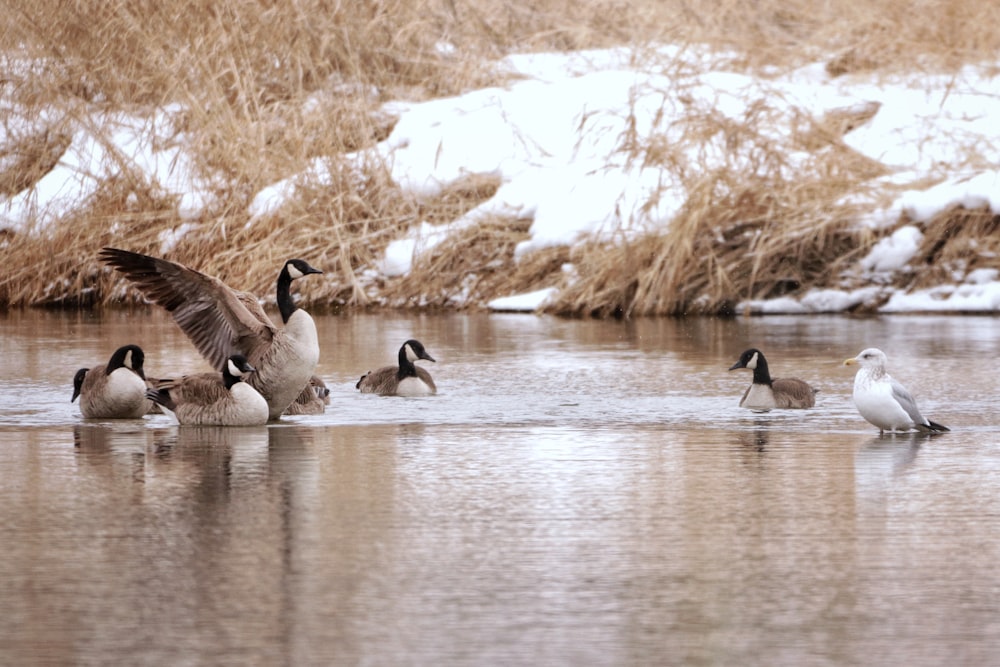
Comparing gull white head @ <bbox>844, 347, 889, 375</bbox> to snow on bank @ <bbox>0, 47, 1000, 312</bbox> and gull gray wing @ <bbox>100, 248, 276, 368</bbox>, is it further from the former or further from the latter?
snow on bank @ <bbox>0, 47, 1000, 312</bbox>

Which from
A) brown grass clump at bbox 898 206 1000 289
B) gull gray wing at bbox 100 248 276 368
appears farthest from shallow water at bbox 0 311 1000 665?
→ brown grass clump at bbox 898 206 1000 289

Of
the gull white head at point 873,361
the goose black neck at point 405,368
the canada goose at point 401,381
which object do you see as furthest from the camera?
the goose black neck at point 405,368

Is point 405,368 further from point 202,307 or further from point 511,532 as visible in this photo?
point 511,532

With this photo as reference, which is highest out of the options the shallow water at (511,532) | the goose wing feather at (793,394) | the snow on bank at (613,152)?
the snow on bank at (613,152)

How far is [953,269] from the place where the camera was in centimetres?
1758

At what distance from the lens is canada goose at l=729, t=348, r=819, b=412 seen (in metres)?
9.88

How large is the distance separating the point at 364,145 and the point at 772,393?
1101 cm

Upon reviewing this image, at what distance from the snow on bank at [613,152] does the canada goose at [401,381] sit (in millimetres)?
6714

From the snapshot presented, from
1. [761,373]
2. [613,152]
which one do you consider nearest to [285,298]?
[761,373]

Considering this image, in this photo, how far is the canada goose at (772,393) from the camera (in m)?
9.88

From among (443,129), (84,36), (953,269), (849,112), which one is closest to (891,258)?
(953,269)

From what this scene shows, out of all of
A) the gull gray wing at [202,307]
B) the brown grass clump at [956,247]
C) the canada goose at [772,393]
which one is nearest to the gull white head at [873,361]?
the canada goose at [772,393]

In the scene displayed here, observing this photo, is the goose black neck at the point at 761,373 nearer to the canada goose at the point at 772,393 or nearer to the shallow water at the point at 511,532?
the canada goose at the point at 772,393

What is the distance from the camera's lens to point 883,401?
8555 millimetres
